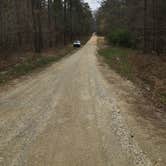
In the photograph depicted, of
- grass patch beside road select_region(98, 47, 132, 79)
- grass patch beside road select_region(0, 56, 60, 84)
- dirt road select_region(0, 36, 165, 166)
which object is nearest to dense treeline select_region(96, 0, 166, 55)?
grass patch beside road select_region(98, 47, 132, 79)

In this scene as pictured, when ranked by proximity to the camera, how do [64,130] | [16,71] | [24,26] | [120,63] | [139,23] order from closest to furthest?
[64,130] < [16,71] < [120,63] < [24,26] < [139,23]

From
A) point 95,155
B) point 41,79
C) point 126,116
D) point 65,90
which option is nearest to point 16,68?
point 41,79

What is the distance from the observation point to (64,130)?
594 cm

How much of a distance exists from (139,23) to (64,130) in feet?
107

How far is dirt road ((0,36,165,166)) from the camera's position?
457 cm

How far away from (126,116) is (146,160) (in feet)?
8.61

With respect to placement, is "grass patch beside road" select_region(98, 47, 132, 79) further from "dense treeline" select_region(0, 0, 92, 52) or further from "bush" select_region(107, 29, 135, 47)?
"bush" select_region(107, 29, 135, 47)

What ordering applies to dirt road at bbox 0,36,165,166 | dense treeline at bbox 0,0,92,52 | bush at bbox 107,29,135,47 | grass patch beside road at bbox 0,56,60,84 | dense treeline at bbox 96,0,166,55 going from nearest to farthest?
1. dirt road at bbox 0,36,165,166
2. grass patch beside road at bbox 0,56,60,84
3. dense treeline at bbox 0,0,92,52
4. dense treeline at bbox 96,0,166,55
5. bush at bbox 107,29,135,47

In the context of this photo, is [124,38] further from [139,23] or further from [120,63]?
[120,63]

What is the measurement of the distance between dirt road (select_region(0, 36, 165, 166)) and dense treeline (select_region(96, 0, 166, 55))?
2129cm

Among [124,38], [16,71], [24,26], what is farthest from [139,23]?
[16,71]

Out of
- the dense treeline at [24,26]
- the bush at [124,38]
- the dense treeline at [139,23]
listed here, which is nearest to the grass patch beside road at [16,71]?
the dense treeline at [24,26]

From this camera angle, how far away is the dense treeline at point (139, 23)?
29.3m

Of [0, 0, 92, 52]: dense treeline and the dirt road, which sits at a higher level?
[0, 0, 92, 52]: dense treeline
